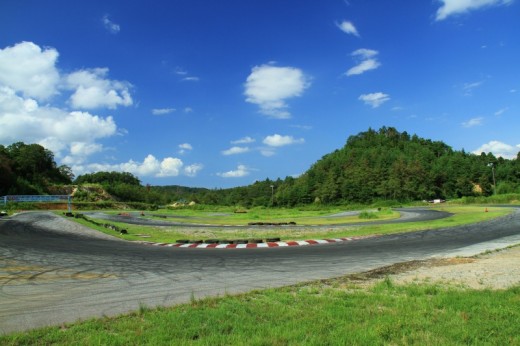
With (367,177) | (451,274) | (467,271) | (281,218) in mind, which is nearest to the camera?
(451,274)

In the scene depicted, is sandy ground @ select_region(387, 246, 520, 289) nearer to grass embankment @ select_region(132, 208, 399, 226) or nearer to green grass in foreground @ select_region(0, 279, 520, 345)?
green grass in foreground @ select_region(0, 279, 520, 345)

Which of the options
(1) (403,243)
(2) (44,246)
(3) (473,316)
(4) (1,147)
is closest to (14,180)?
(4) (1,147)

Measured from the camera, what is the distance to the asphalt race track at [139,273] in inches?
310

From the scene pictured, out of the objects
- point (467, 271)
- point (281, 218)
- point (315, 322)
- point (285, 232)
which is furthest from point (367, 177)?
point (315, 322)

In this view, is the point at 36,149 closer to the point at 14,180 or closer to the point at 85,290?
the point at 14,180

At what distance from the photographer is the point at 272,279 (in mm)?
10711

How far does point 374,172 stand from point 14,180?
106 m

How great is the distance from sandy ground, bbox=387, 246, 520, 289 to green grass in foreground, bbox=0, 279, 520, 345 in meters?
1.34

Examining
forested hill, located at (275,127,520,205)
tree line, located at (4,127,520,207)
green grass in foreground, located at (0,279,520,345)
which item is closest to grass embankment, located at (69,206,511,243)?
green grass in foreground, located at (0,279,520,345)

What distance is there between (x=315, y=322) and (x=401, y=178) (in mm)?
129833

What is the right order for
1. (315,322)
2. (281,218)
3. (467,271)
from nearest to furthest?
1. (315,322)
2. (467,271)
3. (281,218)

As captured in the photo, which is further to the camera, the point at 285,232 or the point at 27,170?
the point at 27,170

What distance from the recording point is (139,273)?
1199 centimetres

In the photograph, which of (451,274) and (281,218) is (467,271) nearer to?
(451,274)
